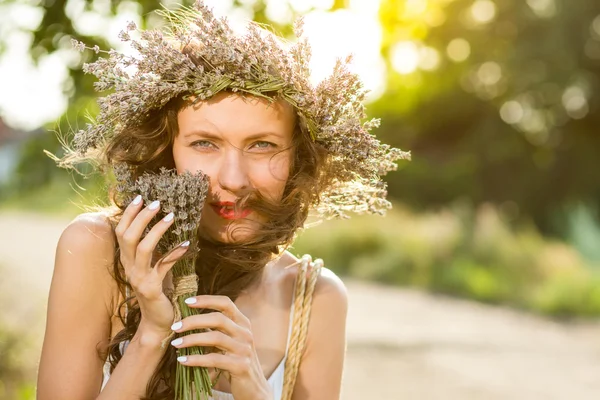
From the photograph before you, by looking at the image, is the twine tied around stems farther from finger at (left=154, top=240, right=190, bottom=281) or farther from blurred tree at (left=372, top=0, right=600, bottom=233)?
blurred tree at (left=372, top=0, right=600, bottom=233)

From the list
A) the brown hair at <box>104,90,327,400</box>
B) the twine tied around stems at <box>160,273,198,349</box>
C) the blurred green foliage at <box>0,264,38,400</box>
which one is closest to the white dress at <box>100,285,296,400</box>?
the brown hair at <box>104,90,327,400</box>

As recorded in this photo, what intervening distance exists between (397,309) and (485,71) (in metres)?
12.6

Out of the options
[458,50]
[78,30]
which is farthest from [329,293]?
[458,50]

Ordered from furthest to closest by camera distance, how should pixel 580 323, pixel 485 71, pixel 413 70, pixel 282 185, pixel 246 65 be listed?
pixel 413 70 < pixel 485 71 < pixel 580 323 < pixel 282 185 < pixel 246 65

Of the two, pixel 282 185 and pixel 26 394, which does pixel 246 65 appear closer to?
pixel 282 185

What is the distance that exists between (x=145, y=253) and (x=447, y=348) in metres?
7.23

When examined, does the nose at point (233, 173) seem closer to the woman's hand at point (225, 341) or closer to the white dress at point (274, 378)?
the woman's hand at point (225, 341)

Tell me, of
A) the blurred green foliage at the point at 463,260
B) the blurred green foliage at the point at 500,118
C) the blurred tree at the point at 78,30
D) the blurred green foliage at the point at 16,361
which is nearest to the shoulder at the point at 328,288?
the blurred tree at the point at 78,30

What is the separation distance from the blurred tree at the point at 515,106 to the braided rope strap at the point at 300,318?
17.3 metres

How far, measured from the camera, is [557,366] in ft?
27.2

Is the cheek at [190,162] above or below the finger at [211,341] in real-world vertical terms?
above

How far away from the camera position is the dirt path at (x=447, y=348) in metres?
7.49

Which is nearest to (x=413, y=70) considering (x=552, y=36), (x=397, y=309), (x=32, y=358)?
(x=552, y=36)

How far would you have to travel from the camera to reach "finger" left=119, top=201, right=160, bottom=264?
208 cm
